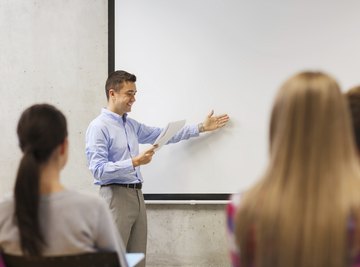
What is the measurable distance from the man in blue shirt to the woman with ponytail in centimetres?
138

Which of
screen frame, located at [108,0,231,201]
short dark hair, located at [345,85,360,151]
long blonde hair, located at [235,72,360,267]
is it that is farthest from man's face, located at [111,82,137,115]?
long blonde hair, located at [235,72,360,267]

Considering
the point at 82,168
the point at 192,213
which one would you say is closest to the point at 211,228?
the point at 192,213

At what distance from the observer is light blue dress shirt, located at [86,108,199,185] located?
2.86 metres

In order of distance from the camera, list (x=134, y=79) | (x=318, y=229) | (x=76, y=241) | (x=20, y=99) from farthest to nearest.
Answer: (x=20, y=99) → (x=134, y=79) → (x=76, y=241) → (x=318, y=229)

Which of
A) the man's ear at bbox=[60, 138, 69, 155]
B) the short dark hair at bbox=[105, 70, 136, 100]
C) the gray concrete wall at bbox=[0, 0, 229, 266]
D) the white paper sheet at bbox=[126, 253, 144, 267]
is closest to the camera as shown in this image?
the man's ear at bbox=[60, 138, 69, 155]

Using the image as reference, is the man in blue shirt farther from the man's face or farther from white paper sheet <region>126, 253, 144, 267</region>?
white paper sheet <region>126, 253, 144, 267</region>

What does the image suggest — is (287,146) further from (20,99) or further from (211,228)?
(20,99)

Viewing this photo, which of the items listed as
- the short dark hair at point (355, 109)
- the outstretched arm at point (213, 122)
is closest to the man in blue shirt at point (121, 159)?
the outstretched arm at point (213, 122)

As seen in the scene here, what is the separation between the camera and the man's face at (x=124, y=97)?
302cm

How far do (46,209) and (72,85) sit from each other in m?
2.17

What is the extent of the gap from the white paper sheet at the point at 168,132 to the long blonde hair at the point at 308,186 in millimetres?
1858

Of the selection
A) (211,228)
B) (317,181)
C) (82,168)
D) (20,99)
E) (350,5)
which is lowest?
(211,228)

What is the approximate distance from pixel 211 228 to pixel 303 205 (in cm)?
239

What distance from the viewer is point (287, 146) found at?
40.8 inches
